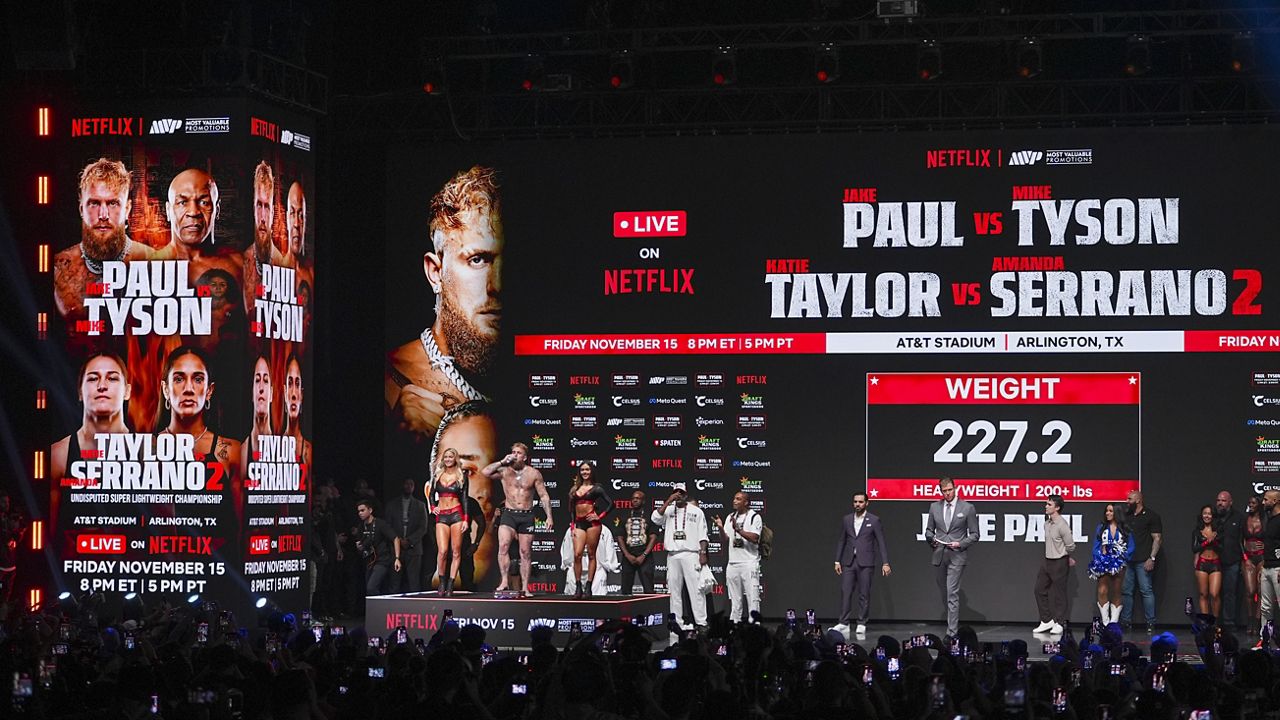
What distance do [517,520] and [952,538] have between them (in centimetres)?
540

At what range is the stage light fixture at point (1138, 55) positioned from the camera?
20141 mm

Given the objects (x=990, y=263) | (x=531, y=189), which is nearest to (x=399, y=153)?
(x=531, y=189)

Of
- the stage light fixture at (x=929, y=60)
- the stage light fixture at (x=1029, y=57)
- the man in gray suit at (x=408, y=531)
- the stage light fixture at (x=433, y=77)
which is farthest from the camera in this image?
the man in gray suit at (x=408, y=531)

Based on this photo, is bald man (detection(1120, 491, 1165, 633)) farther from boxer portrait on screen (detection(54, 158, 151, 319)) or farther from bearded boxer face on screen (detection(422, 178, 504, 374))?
boxer portrait on screen (detection(54, 158, 151, 319))

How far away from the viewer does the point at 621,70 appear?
21219 millimetres

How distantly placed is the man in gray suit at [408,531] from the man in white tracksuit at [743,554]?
4001 mm

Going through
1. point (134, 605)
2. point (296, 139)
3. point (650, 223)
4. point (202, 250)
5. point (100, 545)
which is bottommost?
point (134, 605)

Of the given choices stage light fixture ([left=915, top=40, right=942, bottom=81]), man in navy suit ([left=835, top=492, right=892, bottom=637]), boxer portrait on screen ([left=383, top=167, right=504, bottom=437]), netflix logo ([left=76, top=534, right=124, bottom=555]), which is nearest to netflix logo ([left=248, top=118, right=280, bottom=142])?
boxer portrait on screen ([left=383, top=167, right=504, bottom=437])

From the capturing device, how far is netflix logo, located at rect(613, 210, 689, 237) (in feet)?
74.2

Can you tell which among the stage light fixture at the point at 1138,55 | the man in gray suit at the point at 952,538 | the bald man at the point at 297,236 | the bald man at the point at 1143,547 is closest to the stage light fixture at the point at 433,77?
the bald man at the point at 297,236

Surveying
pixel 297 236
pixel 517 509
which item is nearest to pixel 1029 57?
pixel 517 509

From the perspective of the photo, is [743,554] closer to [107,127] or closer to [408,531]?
[408,531]

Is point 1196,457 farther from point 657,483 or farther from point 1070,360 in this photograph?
point 657,483

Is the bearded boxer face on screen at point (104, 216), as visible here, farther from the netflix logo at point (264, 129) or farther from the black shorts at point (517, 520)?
the black shorts at point (517, 520)
